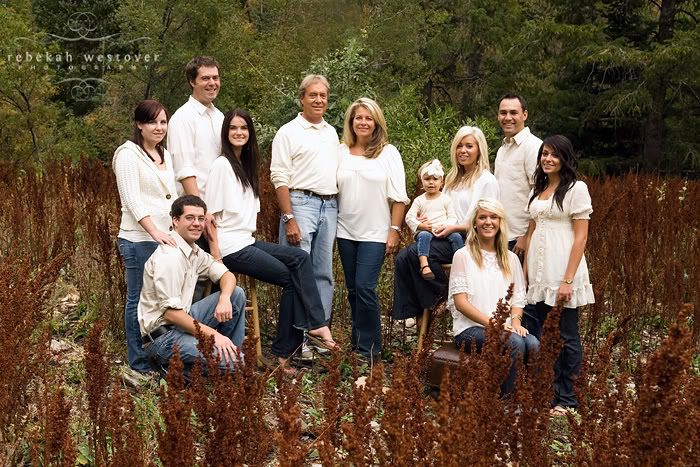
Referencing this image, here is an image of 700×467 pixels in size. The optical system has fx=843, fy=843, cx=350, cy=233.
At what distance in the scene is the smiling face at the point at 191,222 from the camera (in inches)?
176

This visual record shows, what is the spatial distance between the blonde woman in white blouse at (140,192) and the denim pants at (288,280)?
495 mm

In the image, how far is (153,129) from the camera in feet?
15.3

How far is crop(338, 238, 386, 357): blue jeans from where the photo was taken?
17.4 ft

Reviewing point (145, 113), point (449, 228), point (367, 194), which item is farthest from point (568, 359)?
point (145, 113)

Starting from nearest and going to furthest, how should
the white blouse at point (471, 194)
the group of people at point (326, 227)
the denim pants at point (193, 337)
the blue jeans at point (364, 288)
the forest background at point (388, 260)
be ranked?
the forest background at point (388, 260) → the denim pants at point (193, 337) → the group of people at point (326, 227) → the white blouse at point (471, 194) → the blue jeans at point (364, 288)

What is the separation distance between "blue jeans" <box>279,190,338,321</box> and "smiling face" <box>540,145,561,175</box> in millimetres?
1339

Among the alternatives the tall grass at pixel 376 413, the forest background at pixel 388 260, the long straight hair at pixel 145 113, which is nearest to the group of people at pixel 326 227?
the long straight hair at pixel 145 113

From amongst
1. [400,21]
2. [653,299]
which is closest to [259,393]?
[653,299]

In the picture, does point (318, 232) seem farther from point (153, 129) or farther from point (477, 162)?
point (153, 129)

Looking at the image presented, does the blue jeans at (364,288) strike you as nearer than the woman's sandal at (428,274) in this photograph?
No

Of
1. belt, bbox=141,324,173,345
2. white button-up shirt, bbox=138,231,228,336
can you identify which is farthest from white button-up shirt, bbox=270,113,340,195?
belt, bbox=141,324,173,345

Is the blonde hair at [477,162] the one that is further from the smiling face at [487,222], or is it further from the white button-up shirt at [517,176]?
the smiling face at [487,222]

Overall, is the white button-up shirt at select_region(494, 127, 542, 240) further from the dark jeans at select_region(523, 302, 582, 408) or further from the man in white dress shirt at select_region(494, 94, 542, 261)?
the dark jeans at select_region(523, 302, 582, 408)

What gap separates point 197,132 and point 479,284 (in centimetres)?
186
